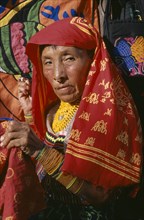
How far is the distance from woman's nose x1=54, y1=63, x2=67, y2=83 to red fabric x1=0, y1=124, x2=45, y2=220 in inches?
17.4

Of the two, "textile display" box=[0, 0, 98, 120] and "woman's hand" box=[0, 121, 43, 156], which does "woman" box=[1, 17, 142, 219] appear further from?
"textile display" box=[0, 0, 98, 120]

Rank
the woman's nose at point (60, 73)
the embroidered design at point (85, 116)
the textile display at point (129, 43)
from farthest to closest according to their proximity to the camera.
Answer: the textile display at point (129, 43), the woman's nose at point (60, 73), the embroidered design at point (85, 116)

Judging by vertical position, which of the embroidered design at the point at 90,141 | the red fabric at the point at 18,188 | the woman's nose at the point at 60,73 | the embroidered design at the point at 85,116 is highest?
the woman's nose at the point at 60,73

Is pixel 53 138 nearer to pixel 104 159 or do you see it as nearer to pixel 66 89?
pixel 66 89

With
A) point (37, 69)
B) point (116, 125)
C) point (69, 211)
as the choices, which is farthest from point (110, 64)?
point (69, 211)

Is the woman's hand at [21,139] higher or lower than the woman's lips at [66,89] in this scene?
lower

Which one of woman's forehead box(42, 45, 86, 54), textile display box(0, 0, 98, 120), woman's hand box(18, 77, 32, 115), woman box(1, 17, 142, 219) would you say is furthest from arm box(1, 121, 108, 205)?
textile display box(0, 0, 98, 120)

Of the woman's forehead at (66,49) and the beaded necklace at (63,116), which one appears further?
the beaded necklace at (63,116)

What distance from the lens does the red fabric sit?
220 centimetres

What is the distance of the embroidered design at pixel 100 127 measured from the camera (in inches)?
89.9

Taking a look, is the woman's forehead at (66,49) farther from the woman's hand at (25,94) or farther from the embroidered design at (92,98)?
the woman's hand at (25,94)

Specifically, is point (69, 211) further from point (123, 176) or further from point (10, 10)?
point (10, 10)

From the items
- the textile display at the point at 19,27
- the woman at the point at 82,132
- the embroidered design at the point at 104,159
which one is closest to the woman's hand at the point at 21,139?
the woman at the point at 82,132

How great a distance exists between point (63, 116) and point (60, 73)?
0.91 feet
